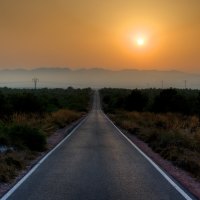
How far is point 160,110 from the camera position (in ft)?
224

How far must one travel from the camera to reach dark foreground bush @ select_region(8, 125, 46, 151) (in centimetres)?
2064

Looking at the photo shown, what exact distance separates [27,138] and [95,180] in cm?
1004

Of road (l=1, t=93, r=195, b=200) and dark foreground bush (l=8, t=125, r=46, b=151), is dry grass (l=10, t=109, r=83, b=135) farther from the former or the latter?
road (l=1, t=93, r=195, b=200)

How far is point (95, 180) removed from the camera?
12000mm

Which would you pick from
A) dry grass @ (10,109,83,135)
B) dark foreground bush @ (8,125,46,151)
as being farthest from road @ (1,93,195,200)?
dry grass @ (10,109,83,135)

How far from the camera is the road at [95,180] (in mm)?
10016

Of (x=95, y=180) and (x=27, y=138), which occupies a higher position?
(x=27, y=138)

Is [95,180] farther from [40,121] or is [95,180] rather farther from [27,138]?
[40,121]

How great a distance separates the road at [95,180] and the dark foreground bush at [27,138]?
8.92 ft

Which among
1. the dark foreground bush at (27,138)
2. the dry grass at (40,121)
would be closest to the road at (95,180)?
the dark foreground bush at (27,138)

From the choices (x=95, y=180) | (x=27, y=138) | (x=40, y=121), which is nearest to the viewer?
(x=95, y=180)

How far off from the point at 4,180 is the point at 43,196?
2701 mm

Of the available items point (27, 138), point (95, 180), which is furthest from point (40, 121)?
point (95, 180)

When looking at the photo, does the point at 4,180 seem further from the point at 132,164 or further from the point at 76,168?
the point at 132,164
